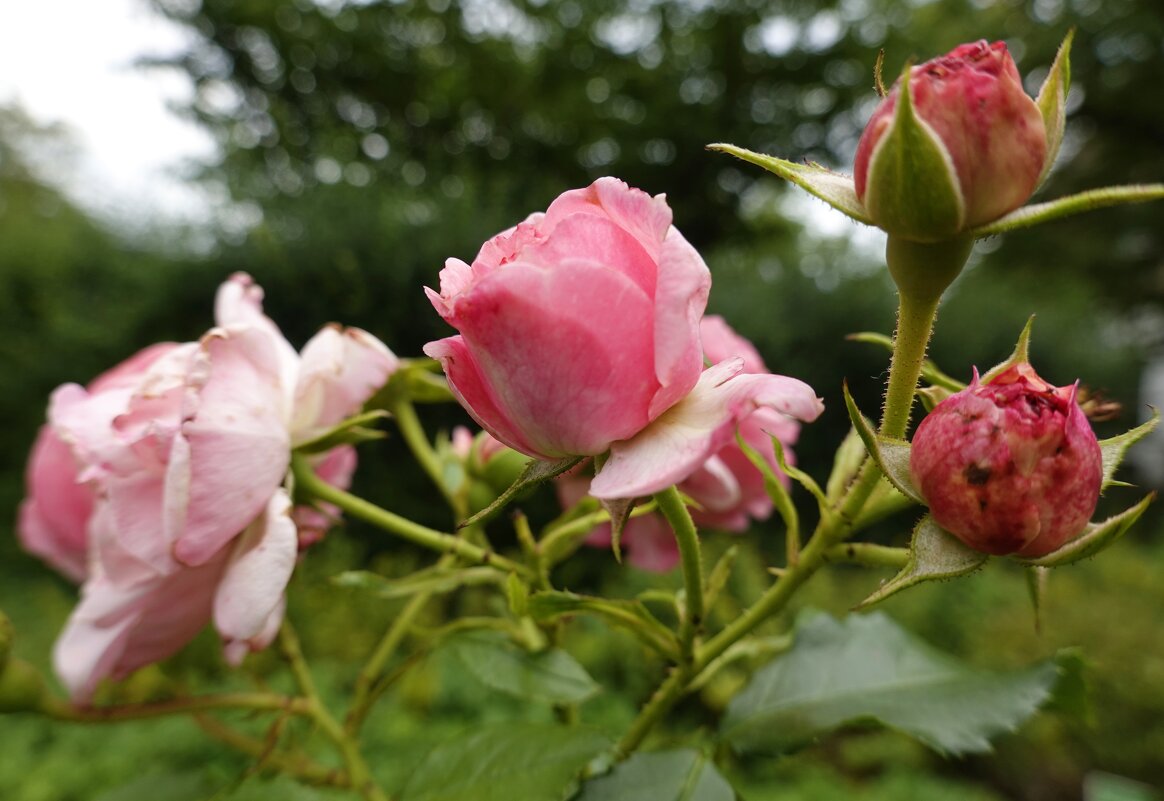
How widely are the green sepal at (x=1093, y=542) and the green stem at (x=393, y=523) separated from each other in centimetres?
19

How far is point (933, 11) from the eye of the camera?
15.0ft

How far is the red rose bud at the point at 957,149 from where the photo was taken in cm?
20

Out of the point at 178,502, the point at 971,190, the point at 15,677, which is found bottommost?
the point at 15,677

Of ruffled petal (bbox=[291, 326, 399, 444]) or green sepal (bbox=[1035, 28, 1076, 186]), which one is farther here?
ruffled petal (bbox=[291, 326, 399, 444])

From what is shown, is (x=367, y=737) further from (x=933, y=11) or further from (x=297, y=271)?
(x=933, y=11)

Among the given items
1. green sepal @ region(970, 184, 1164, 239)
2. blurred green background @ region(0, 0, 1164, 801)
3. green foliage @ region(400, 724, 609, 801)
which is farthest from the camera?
blurred green background @ region(0, 0, 1164, 801)

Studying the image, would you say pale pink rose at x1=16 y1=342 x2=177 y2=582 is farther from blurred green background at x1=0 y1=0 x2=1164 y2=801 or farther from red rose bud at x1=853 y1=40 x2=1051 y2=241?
blurred green background at x1=0 y1=0 x2=1164 y2=801

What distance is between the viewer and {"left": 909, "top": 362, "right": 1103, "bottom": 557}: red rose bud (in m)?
0.20

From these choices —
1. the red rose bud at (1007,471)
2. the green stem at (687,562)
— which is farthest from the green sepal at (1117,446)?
the green stem at (687,562)

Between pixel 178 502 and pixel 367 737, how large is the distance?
49.9 inches

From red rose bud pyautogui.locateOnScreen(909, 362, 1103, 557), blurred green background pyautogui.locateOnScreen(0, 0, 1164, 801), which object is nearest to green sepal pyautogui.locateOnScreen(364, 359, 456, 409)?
red rose bud pyautogui.locateOnScreen(909, 362, 1103, 557)

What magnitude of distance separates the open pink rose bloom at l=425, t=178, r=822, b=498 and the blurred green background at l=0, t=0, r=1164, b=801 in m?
1.23

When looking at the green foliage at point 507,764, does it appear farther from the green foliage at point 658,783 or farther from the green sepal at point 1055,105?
the green sepal at point 1055,105

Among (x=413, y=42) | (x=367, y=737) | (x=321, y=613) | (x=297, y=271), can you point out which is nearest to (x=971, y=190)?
(x=367, y=737)
